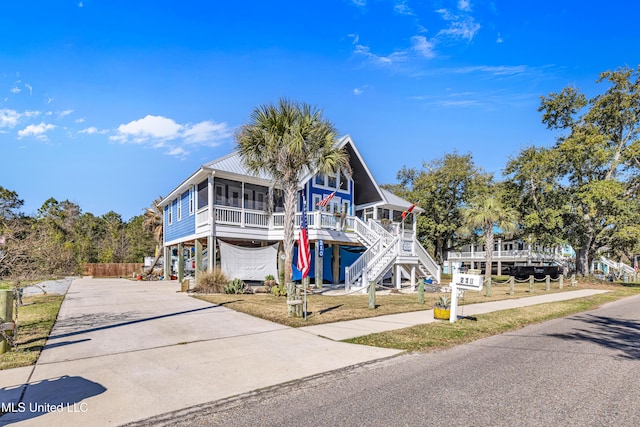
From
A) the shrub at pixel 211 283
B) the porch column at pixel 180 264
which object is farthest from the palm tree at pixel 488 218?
the porch column at pixel 180 264

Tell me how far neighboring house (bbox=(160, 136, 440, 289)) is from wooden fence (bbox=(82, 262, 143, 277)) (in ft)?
48.6

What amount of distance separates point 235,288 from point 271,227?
5.43 meters

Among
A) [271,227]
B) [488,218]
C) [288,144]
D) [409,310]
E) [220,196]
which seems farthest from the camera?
[488,218]

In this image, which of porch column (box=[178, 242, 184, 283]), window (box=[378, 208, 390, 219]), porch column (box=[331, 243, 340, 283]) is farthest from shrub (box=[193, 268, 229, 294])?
window (box=[378, 208, 390, 219])

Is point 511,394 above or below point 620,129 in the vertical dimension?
below

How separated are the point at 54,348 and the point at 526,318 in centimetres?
1240

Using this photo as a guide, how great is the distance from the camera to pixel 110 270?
3734 centimetres

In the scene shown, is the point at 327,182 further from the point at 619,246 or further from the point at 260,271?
the point at 619,246

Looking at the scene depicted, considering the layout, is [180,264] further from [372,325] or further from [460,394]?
[460,394]

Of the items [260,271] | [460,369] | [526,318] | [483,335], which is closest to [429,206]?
[260,271]

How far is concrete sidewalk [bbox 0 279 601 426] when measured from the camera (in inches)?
182

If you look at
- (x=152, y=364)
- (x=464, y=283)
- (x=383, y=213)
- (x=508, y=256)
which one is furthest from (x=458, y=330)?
(x=508, y=256)

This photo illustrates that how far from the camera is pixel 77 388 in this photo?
515cm

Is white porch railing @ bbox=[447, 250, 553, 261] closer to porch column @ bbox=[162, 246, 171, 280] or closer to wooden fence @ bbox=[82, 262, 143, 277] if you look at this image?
porch column @ bbox=[162, 246, 171, 280]
